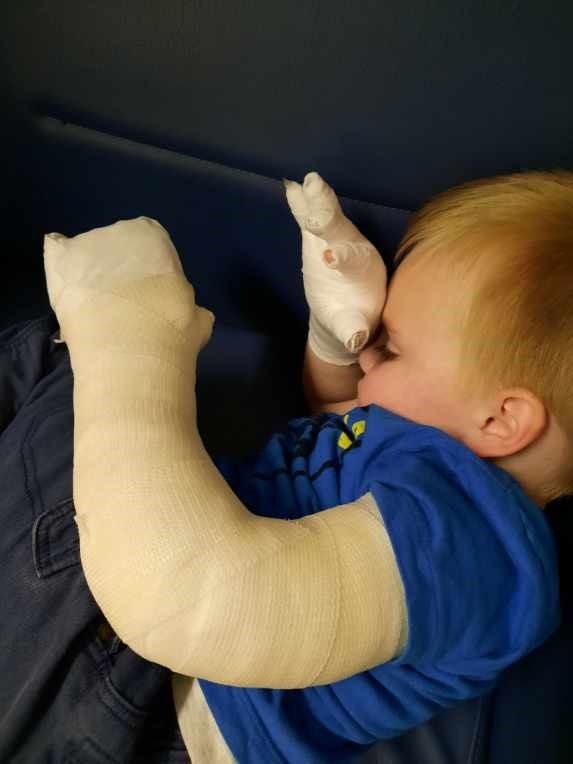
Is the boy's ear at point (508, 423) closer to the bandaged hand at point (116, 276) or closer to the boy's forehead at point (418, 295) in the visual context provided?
the boy's forehead at point (418, 295)

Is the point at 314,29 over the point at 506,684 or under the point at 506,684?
over

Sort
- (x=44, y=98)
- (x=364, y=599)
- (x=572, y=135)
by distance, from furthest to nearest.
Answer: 1. (x=44, y=98)
2. (x=572, y=135)
3. (x=364, y=599)

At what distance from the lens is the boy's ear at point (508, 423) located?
0.51 metres

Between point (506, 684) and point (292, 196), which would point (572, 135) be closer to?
point (292, 196)

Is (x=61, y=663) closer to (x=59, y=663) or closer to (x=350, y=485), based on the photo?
(x=59, y=663)

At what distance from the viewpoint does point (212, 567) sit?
435 mm

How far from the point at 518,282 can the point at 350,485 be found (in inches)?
7.5

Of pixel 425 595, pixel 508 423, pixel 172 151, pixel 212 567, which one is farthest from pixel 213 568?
pixel 172 151

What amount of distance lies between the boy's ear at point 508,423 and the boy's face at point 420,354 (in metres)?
0.02

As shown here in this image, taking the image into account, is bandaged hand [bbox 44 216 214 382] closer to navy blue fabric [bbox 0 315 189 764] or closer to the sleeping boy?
the sleeping boy

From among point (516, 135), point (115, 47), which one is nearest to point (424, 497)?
point (516, 135)

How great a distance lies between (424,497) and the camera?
46 cm

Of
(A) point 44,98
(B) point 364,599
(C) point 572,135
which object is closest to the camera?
(B) point 364,599

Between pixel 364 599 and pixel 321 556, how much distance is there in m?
0.03
